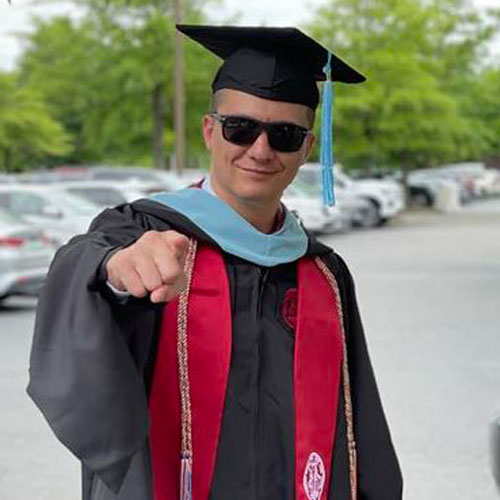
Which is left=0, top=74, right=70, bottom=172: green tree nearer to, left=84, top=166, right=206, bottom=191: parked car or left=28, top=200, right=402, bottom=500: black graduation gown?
left=84, top=166, right=206, bottom=191: parked car

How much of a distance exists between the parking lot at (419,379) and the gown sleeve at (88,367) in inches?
131

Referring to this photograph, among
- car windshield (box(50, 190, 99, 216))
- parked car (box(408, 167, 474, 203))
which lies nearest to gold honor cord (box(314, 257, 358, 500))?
car windshield (box(50, 190, 99, 216))

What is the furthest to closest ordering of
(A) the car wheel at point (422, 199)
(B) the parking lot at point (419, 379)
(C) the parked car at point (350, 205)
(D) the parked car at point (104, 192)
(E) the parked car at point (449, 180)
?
(E) the parked car at point (449, 180)
(A) the car wheel at point (422, 199)
(C) the parked car at point (350, 205)
(D) the parked car at point (104, 192)
(B) the parking lot at point (419, 379)

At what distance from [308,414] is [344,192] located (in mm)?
23931

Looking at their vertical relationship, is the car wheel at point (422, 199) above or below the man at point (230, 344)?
below

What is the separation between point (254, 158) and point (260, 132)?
55 millimetres

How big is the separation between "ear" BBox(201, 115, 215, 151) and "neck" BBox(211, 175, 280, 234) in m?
0.11

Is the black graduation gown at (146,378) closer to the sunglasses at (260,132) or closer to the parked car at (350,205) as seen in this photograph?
the sunglasses at (260,132)

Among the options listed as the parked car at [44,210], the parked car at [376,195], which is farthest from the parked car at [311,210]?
the parked car at [44,210]

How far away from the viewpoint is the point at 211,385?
2047 millimetres

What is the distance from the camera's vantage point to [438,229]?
2653 cm

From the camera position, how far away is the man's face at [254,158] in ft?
7.04

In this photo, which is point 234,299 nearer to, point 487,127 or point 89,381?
point 89,381

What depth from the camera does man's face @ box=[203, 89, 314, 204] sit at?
2.15 metres
